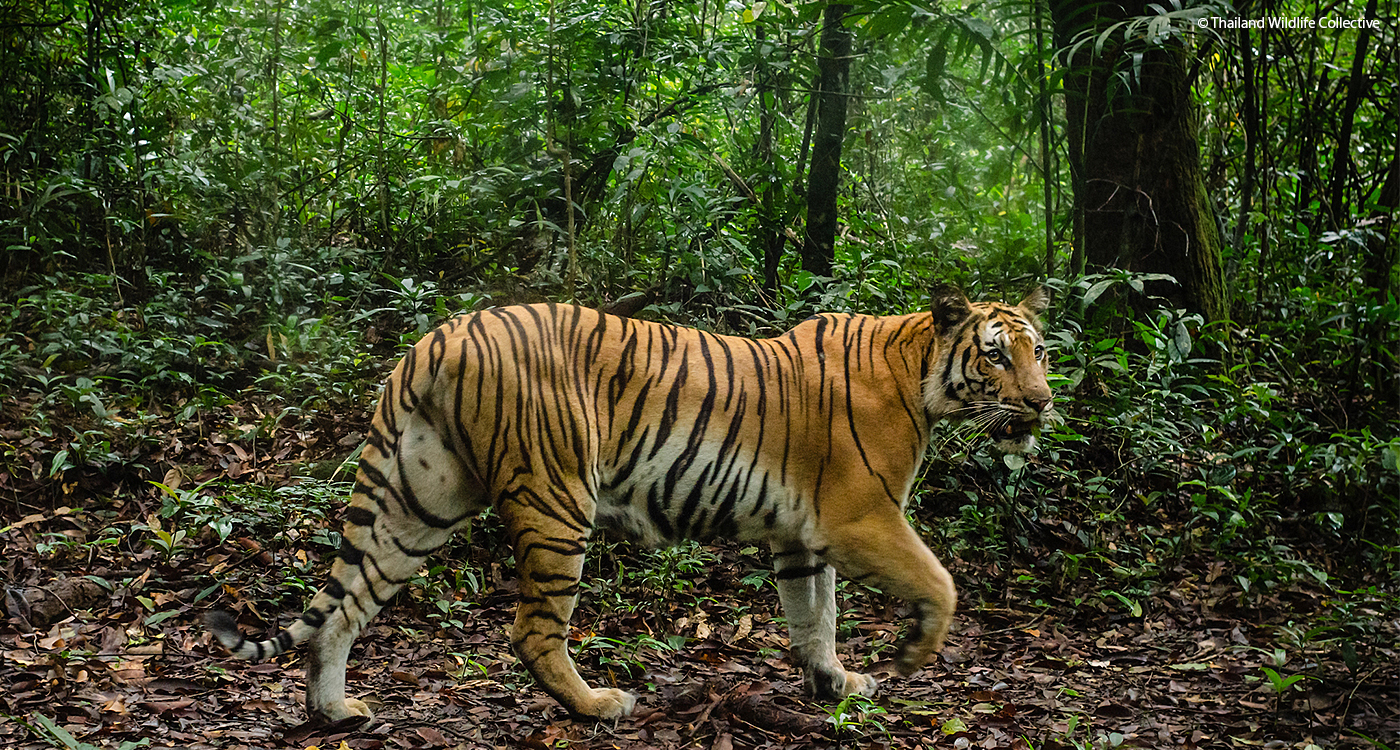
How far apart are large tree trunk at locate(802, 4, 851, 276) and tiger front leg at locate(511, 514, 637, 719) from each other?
385 centimetres

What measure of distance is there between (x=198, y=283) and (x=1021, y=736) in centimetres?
623

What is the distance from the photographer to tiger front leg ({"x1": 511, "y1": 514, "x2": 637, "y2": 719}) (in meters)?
3.54

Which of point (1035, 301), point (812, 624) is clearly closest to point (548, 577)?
point (812, 624)

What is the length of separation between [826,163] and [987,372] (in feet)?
11.4

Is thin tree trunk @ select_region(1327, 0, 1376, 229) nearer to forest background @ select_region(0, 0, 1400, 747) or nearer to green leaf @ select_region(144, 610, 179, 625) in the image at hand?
forest background @ select_region(0, 0, 1400, 747)

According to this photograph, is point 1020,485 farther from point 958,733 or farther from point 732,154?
point 732,154

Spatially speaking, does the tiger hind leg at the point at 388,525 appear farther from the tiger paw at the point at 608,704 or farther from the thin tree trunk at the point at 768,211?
the thin tree trunk at the point at 768,211

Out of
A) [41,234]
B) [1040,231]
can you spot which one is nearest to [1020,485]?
[1040,231]

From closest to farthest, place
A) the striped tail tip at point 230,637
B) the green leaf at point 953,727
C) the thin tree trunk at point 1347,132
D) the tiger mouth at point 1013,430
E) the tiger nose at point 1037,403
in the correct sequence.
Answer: the striped tail tip at point 230,637 → the green leaf at point 953,727 → the tiger nose at point 1037,403 → the tiger mouth at point 1013,430 → the thin tree trunk at point 1347,132

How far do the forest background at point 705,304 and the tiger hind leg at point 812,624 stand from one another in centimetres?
15

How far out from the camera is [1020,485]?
5453mm

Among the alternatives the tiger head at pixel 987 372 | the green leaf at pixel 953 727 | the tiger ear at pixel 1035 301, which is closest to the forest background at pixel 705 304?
the green leaf at pixel 953 727

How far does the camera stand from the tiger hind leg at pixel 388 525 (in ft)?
11.5

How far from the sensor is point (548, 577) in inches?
140
